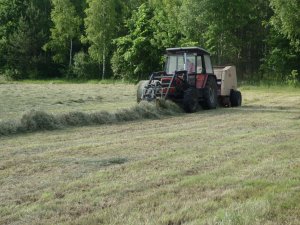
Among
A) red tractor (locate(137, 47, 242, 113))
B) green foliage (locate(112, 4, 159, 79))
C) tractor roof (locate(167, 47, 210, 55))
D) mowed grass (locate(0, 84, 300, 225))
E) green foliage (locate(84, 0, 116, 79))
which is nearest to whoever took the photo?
mowed grass (locate(0, 84, 300, 225))

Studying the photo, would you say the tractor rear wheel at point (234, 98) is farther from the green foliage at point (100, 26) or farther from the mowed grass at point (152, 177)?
the green foliage at point (100, 26)

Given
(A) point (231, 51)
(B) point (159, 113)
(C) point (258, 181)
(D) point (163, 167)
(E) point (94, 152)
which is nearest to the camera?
(C) point (258, 181)

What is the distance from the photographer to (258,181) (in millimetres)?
5582

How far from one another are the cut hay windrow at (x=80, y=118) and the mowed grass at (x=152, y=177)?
561 millimetres

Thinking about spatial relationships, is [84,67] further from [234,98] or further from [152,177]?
[152,177]

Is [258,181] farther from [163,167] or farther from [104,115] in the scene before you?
[104,115]

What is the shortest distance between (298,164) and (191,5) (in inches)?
989

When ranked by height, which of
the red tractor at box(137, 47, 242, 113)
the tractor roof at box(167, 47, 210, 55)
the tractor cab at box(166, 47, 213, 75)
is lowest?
the red tractor at box(137, 47, 242, 113)

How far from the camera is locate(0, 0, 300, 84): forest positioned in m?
30.8

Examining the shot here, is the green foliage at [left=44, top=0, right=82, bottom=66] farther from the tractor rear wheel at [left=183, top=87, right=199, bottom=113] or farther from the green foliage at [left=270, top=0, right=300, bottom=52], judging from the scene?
the tractor rear wheel at [left=183, top=87, right=199, bottom=113]

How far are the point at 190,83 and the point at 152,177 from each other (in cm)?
998

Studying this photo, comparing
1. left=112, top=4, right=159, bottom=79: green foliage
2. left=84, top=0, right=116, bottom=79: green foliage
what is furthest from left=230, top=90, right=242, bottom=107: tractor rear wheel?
left=84, top=0, right=116, bottom=79: green foliage

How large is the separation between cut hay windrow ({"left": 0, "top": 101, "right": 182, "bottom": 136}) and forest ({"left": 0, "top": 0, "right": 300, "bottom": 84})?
1537 centimetres

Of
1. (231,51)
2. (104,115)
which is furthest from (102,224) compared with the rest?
(231,51)
